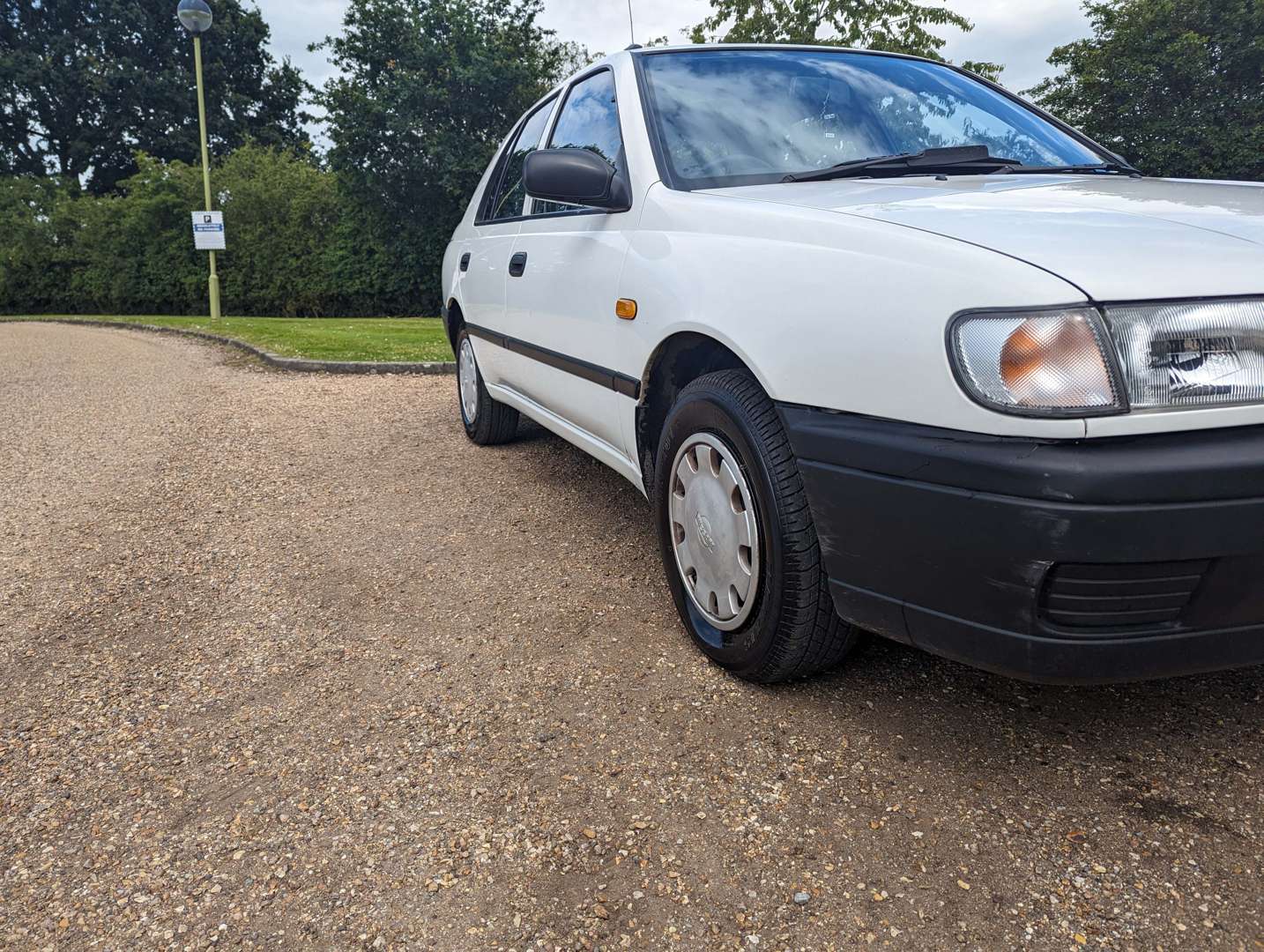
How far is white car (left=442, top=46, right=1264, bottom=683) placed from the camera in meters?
1.55

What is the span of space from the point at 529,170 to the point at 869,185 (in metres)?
1.08

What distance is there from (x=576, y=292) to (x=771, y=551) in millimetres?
1426

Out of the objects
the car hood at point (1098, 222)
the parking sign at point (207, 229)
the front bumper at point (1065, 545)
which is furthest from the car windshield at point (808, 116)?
the parking sign at point (207, 229)

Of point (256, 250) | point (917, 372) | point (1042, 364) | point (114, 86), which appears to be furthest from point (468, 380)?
point (114, 86)

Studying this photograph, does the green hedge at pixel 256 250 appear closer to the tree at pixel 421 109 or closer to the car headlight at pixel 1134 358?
the tree at pixel 421 109

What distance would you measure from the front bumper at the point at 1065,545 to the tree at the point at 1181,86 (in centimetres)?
2457

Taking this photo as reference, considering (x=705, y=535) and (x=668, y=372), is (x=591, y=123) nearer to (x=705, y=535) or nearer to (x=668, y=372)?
(x=668, y=372)

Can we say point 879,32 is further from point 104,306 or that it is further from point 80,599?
point 104,306

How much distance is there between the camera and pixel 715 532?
7.84ft

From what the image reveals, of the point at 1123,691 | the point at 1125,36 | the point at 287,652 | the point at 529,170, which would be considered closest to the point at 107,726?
the point at 287,652

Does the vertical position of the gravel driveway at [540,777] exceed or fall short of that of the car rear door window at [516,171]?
it falls short

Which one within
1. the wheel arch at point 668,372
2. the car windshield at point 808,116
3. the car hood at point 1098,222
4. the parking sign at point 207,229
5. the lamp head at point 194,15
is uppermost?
the lamp head at point 194,15

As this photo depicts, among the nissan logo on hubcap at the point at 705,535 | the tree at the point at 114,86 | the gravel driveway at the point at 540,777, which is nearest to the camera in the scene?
the gravel driveway at the point at 540,777

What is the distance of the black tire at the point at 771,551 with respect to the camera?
2.09m
